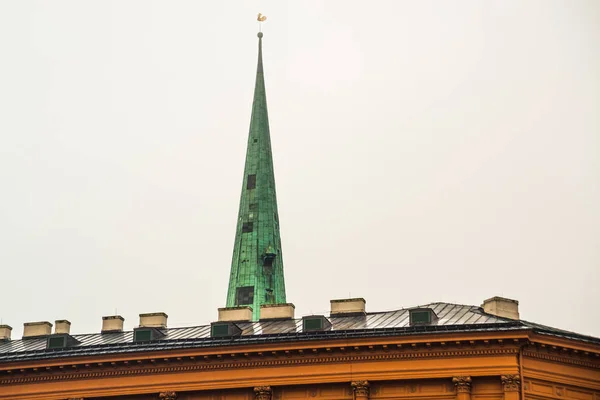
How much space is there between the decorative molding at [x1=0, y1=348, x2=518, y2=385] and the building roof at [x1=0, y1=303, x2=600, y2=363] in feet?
3.64

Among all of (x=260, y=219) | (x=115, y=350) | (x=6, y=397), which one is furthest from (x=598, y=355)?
(x=260, y=219)

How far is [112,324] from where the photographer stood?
8281 cm

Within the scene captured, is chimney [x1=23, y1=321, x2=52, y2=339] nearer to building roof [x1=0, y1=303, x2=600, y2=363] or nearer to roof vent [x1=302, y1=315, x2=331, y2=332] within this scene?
building roof [x1=0, y1=303, x2=600, y2=363]

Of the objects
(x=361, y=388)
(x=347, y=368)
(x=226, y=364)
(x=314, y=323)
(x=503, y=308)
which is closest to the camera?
(x=361, y=388)

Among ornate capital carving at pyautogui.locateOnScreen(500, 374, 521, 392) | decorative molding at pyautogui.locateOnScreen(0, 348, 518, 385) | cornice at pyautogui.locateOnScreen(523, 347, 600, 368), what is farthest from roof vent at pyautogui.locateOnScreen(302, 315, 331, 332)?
cornice at pyautogui.locateOnScreen(523, 347, 600, 368)

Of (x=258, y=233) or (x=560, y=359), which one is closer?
(x=560, y=359)

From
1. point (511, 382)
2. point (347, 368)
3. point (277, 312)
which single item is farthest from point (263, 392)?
point (511, 382)

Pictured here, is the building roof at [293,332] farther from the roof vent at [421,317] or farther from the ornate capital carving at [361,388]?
the ornate capital carving at [361,388]

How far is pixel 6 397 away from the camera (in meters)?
75.3

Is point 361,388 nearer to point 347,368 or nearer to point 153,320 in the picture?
point 347,368

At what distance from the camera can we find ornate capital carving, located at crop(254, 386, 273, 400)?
2783 inches

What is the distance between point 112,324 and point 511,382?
29.9 metres

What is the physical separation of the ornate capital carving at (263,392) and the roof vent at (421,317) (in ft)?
A: 31.2

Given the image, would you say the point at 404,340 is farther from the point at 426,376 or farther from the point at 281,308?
the point at 281,308
